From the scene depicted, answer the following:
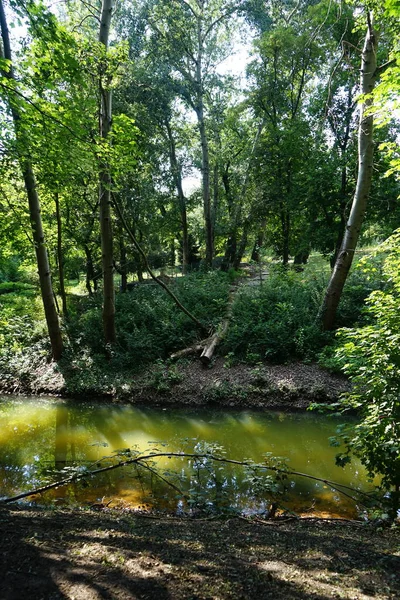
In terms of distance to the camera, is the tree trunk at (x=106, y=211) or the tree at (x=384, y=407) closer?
the tree at (x=384, y=407)

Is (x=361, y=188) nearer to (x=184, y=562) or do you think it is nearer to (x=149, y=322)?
(x=149, y=322)

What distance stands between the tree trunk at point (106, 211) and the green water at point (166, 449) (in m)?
2.89

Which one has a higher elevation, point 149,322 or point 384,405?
point 384,405

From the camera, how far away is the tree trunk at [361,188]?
25.3ft

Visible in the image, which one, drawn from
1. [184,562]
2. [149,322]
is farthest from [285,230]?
[184,562]

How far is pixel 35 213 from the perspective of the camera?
30.9 feet

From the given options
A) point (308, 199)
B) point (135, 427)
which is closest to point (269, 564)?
point (135, 427)

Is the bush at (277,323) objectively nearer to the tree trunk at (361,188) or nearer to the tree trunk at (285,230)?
the tree trunk at (361,188)

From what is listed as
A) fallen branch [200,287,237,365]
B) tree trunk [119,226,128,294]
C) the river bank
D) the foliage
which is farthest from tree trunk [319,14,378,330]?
tree trunk [119,226,128,294]

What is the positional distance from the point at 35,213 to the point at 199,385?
6494 mm

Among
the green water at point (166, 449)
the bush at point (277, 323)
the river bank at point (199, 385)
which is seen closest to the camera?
the green water at point (166, 449)

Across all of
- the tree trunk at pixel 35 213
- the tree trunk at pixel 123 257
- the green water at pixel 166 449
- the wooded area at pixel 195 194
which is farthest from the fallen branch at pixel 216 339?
the tree trunk at pixel 123 257

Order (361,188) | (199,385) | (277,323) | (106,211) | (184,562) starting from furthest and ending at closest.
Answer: (277,323)
(106,211)
(199,385)
(361,188)
(184,562)

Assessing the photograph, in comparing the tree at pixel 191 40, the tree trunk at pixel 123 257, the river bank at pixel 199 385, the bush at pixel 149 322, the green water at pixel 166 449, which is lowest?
the green water at pixel 166 449
